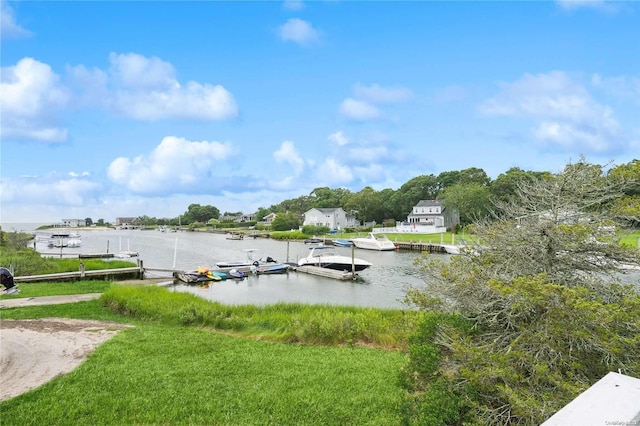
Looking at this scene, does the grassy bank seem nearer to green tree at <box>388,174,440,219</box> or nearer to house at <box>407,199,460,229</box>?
house at <box>407,199,460,229</box>

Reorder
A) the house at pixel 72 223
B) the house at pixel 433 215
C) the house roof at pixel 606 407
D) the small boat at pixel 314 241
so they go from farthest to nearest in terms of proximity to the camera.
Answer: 1. the house at pixel 72 223
2. the house at pixel 433 215
3. the small boat at pixel 314 241
4. the house roof at pixel 606 407

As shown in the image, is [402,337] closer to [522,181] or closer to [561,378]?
[522,181]

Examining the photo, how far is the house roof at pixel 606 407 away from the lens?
5.12ft

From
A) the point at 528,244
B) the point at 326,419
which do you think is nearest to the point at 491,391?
the point at 528,244

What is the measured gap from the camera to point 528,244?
4.94m

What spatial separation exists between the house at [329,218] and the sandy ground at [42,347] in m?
71.1

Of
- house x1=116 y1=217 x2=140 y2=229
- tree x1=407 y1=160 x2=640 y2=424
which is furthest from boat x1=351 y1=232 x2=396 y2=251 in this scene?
house x1=116 y1=217 x2=140 y2=229

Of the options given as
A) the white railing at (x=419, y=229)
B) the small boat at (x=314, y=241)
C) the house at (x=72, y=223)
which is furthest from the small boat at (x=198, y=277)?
the house at (x=72, y=223)

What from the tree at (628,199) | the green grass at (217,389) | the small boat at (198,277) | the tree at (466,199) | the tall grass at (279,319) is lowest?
the small boat at (198,277)

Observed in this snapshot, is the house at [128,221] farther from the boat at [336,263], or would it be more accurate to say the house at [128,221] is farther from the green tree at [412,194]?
the boat at [336,263]

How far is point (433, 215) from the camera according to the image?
7150 cm

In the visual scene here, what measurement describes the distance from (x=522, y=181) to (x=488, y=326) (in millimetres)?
2393

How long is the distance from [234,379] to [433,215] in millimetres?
68441

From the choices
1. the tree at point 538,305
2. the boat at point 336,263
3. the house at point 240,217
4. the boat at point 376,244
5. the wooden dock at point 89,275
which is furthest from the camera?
the house at point 240,217
